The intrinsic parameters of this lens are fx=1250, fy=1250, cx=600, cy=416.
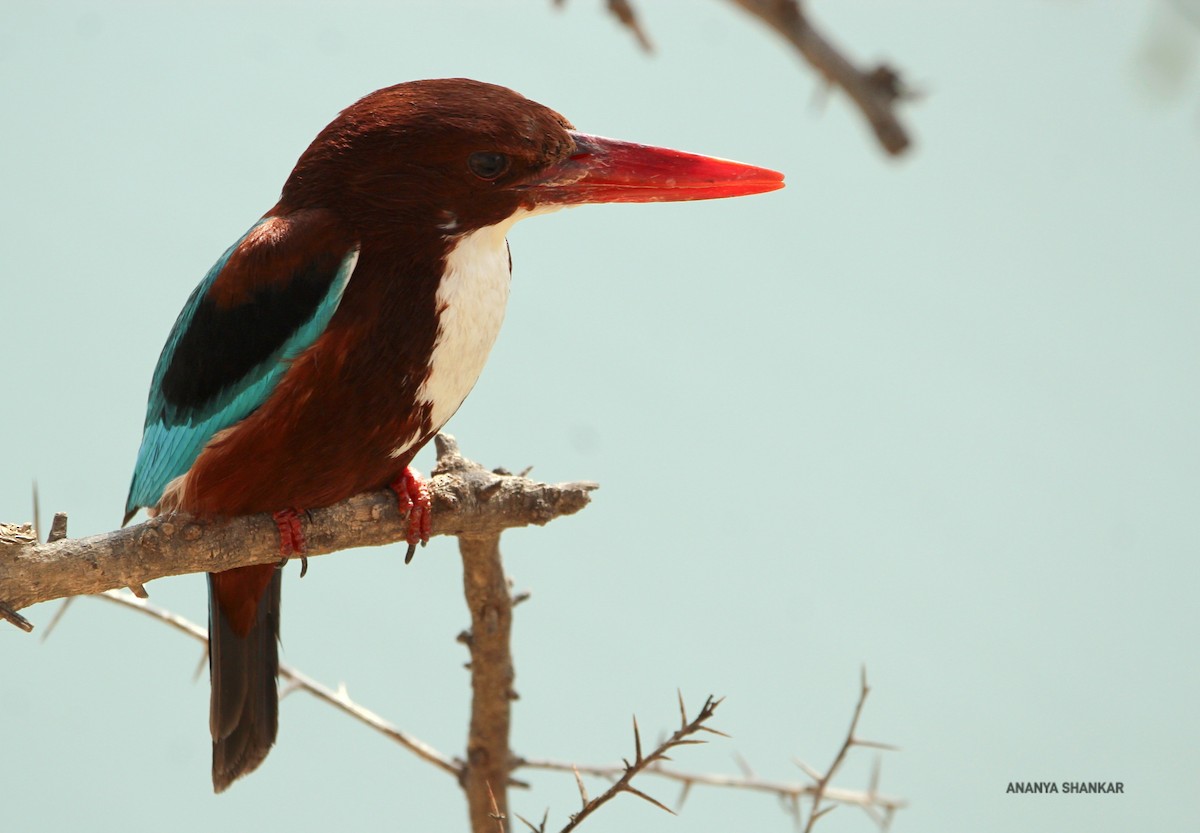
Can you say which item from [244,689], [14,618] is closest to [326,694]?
[244,689]

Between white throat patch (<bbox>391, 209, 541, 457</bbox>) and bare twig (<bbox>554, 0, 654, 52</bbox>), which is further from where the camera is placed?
white throat patch (<bbox>391, 209, 541, 457</bbox>)

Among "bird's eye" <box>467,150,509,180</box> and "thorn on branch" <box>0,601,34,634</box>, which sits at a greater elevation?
"bird's eye" <box>467,150,509,180</box>

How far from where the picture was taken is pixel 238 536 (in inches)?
75.0

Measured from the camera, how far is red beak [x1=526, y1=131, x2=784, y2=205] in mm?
1908

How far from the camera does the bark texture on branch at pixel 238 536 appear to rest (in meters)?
1.67

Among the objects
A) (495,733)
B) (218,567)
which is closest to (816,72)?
(218,567)

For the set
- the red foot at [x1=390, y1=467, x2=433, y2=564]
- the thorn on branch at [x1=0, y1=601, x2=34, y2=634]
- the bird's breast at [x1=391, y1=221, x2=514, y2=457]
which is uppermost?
the bird's breast at [x1=391, y1=221, x2=514, y2=457]

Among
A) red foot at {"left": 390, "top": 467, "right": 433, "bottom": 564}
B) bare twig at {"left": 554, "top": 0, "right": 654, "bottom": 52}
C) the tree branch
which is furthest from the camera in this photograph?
the tree branch

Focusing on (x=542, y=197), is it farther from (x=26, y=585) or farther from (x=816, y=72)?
(x=816, y=72)

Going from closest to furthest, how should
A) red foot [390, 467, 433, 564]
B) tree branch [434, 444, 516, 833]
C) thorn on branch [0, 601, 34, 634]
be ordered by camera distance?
thorn on branch [0, 601, 34, 634]
red foot [390, 467, 433, 564]
tree branch [434, 444, 516, 833]

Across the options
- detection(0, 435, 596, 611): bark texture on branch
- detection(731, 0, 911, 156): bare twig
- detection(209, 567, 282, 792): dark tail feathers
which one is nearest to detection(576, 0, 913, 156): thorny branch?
detection(731, 0, 911, 156): bare twig

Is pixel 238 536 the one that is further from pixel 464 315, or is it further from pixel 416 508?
pixel 464 315

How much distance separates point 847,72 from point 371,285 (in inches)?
44.9

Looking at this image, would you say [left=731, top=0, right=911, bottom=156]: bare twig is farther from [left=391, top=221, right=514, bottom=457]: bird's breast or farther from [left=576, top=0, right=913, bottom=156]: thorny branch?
[left=391, top=221, right=514, bottom=457]: bird's breast
